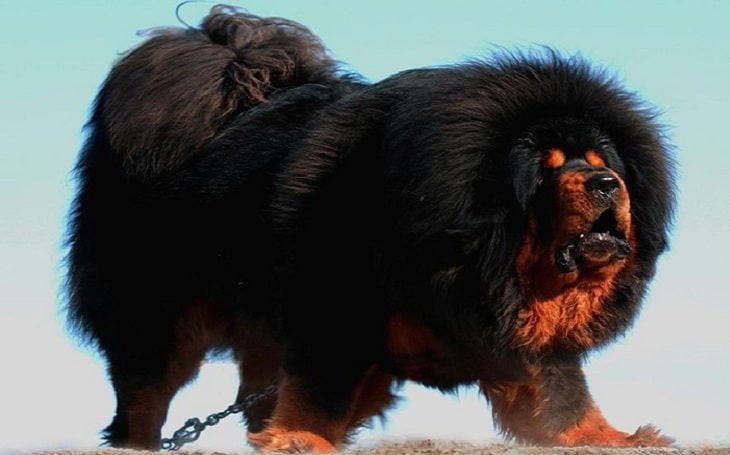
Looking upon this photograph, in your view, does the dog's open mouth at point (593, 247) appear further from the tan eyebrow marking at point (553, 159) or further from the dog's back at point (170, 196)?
the dog's back at point (170, 196)

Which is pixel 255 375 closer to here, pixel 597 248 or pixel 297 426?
pixel 297 426

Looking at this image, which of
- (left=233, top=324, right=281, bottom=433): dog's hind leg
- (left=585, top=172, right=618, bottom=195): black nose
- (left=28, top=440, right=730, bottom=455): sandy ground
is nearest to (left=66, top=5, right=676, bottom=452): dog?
(left=585, top=172, right=618, bottom=195): black nose

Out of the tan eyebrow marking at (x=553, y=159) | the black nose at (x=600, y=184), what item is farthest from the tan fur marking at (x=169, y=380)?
the black nose at (x=600, y=184)

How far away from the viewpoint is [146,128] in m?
7.48

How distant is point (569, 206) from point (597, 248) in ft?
0.69

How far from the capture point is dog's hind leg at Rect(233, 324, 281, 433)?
7773mm

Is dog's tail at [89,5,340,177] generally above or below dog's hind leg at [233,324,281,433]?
above

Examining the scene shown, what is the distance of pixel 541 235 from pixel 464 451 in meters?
1.02

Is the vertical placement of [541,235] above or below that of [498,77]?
below

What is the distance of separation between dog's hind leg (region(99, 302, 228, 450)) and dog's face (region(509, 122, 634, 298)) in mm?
2022

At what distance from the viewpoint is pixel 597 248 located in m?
5.91

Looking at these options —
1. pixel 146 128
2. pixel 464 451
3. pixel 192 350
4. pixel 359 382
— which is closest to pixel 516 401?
pixel 359 382

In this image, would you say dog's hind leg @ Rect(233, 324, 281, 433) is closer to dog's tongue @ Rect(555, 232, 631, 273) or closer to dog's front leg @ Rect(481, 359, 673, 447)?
dog's front leg @ Rect(481, 359, 673, 447)

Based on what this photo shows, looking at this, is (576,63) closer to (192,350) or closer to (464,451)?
(464,451)
